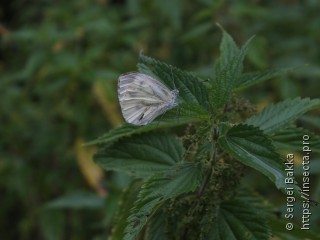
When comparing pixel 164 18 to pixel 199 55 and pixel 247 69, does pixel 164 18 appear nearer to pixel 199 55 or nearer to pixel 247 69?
pixel 199 55

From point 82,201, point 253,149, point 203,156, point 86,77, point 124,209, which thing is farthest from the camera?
point 86,77

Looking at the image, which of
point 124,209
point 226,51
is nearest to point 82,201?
point 124,209

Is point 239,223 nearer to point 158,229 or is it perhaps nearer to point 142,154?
point 158,229

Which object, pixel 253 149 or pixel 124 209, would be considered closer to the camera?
pixel 253 149

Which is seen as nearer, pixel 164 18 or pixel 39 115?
pixel 39 115

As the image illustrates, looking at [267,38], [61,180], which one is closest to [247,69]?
[267,38]

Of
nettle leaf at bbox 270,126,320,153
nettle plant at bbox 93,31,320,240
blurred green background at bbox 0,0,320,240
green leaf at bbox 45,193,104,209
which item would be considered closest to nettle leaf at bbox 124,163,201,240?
nettle plant at bbox 93,31,320,240
